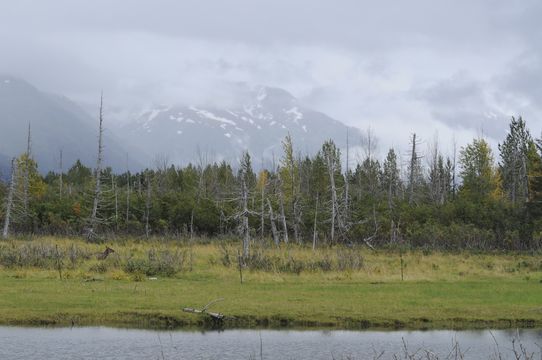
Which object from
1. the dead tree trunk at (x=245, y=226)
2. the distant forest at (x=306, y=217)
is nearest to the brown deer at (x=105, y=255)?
the dead tree trunk at (x=245, y=226)

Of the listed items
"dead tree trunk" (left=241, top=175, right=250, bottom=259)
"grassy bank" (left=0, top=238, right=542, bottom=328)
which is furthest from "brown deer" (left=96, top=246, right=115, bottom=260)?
"dead tree trunk" (left=241, top=175, right=250, bottom=259)

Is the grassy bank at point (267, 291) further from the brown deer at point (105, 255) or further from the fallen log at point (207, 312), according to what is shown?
the brown deer at point (105, 255)

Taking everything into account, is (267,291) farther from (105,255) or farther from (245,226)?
(105,255)

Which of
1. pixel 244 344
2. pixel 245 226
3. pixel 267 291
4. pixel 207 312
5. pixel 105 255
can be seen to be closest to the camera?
pixel 244 344

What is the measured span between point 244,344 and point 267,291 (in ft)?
34.1

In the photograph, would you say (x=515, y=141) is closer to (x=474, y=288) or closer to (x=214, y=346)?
(x=474, y=288)

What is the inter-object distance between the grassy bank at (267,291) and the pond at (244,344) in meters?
1.66

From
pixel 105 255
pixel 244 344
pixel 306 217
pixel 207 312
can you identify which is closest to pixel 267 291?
pixel 207 312

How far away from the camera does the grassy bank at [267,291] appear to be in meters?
25.4

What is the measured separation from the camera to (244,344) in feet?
68.8

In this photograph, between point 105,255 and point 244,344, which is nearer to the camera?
point 244,344

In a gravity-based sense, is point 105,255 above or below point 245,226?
below

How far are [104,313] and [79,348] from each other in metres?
5.42

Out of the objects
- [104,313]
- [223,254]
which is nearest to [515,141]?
[223,254]
